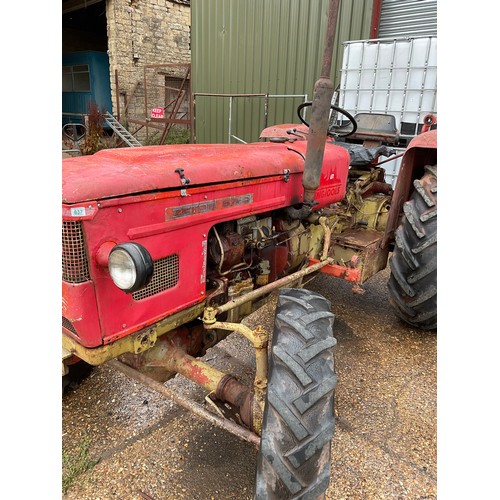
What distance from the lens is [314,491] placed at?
143cm

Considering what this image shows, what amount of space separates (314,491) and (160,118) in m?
9.84

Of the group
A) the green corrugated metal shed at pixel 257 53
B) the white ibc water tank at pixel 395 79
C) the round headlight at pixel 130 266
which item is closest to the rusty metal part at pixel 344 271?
the round headlight at pixel 130 266

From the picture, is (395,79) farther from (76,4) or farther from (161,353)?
(76,4)

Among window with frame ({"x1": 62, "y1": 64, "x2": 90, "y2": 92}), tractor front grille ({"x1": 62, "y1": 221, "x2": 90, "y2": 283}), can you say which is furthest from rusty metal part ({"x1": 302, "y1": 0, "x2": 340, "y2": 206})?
window with frame ({"x1": 62, "y1": 64, "x2": 90, "y2": 92})

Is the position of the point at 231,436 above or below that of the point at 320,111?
below

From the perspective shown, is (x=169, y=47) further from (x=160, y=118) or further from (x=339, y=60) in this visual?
(x=339, y=60)

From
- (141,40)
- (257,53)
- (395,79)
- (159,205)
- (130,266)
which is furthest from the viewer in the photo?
(141,40)

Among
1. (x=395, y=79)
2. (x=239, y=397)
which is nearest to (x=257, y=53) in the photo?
(x=395, y=79)

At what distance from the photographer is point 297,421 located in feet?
4.69

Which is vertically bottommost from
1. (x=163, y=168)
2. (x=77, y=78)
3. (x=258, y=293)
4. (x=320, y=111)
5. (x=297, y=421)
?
(x=297, y=421)

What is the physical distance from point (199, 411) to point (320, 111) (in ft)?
4.61

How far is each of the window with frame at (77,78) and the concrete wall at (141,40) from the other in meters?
3.42

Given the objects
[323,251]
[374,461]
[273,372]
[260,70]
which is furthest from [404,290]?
[260,70]

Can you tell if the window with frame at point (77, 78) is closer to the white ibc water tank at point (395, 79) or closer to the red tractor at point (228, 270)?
the white ibc water tank at point (395, 79)
